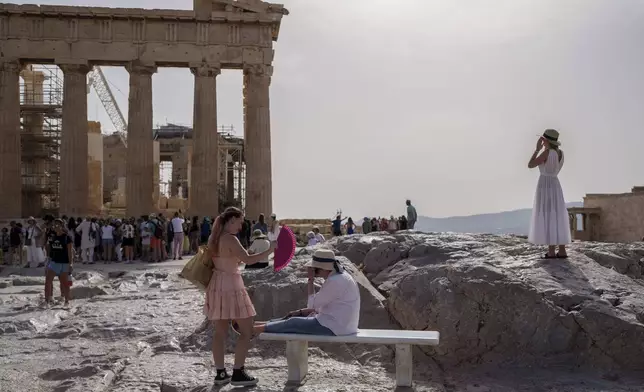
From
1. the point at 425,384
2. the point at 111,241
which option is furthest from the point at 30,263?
the point at 425,384

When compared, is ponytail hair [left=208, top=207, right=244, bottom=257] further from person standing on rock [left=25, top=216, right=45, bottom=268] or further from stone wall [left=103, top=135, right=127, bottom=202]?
stone wall [left=103, top=135, right=127, bottom=202]

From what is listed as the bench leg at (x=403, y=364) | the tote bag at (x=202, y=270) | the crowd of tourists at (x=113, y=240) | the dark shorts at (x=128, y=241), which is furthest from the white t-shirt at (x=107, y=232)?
the bench leg at (x=403, y=364)

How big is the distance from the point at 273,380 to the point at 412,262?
105 inches

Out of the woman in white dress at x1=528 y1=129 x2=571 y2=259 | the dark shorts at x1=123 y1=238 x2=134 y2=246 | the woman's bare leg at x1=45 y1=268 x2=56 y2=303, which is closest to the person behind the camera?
the woman in white dress at x1=528 y1=129 x2=571 y2=259

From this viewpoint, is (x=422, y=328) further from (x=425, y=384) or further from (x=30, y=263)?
(x=30, y=263)

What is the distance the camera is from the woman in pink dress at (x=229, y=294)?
18.2 feet

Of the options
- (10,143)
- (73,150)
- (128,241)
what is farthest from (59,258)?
(10,143)

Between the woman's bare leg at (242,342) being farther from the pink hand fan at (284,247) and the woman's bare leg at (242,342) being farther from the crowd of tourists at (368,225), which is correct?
the crowd of tourists at (368,225)

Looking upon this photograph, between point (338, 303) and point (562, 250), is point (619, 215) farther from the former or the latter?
point (338, 303)

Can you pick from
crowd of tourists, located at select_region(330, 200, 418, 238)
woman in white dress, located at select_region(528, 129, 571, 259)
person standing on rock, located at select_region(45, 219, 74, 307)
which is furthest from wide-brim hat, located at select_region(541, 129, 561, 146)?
crowd of tourists, located at select_region(330, 200, 418, 238)

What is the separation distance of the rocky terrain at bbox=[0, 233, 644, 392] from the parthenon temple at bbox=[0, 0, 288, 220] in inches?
818

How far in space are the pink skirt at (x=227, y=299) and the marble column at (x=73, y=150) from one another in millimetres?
23997

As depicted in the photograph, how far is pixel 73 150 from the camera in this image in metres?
28.0

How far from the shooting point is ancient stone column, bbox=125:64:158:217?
28484 millimetres
